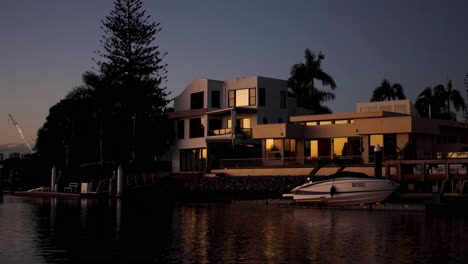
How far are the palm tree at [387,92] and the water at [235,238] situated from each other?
58.9 metres

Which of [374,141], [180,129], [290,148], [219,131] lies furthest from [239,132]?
[374,141]

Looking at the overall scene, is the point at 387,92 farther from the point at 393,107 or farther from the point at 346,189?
the point at 346,189

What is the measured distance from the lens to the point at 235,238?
20578 millimetres

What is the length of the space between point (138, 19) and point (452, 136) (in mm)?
33185

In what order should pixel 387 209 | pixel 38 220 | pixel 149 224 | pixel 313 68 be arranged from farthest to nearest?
pixel 313 68 → pixel 387 209 → pixel 38 220 → pixel 149 224

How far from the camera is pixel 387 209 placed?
33500 mm

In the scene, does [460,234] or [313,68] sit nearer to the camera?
[460,234]

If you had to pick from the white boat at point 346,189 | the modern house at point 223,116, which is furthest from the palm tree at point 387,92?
the white boat at point 346,189

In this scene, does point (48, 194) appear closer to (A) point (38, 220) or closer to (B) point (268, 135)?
(B) point (268, 135)

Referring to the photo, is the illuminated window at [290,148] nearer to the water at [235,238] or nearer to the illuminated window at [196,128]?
the illuminated window at [196,128]

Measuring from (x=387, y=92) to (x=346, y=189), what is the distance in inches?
2213

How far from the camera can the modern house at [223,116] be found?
60469 millimetres

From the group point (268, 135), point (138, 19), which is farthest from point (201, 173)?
point (138, 19)

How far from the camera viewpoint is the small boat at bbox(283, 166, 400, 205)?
3438 cm
